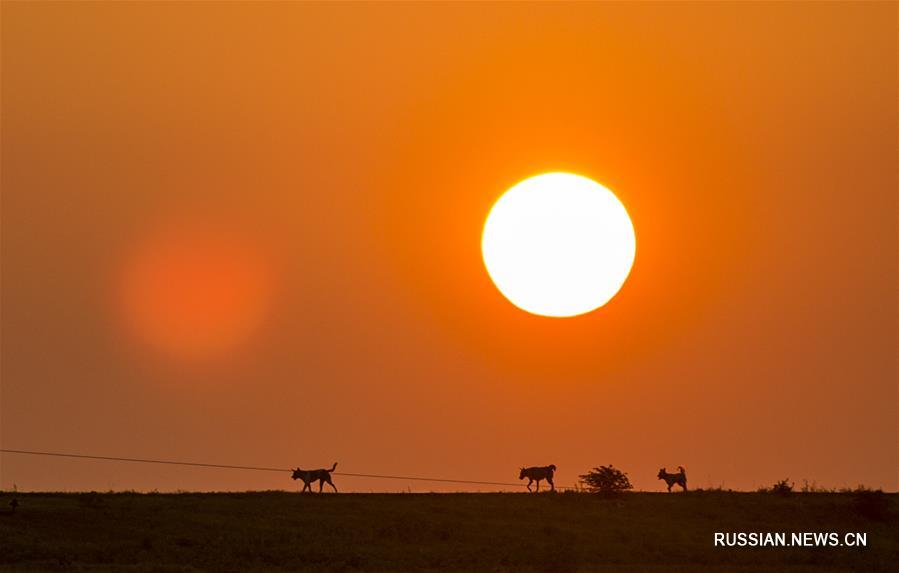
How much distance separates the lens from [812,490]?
2756 inches

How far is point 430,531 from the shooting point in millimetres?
57500

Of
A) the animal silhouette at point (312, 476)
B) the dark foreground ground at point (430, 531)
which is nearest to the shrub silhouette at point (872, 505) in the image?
the dark foreground ground at point (430, 531)

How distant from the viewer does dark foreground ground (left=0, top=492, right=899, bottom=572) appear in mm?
51094

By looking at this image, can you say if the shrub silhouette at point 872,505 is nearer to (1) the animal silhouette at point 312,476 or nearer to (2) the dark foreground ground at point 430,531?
(2) the dark foreground ground at point 430,531

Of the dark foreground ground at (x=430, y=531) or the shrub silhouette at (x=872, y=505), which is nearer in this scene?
the dark foreground ground at (x=430, y=531)

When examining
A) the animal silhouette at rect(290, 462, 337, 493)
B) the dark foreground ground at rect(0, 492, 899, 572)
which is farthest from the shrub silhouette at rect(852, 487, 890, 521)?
the animal silhouette at rect(290, 462, 337, 493)

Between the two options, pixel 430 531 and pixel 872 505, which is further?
pixel 872 505

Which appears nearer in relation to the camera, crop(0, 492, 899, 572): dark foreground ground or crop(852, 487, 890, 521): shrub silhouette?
crop(0, 492, 899, 572): dark foreground ground

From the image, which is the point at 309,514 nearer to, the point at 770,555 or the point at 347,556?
the point at 347,556

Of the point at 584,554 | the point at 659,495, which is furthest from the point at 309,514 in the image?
the point at 659,495

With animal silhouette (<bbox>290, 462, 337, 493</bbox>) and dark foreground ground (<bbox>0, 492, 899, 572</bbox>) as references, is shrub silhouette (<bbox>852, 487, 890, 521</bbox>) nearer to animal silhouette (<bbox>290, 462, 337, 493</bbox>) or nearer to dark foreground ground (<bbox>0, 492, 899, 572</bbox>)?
dark foreground ground (<bbox>0, 492, 899, 572</bbox>)

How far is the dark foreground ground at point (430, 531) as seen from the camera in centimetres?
5109

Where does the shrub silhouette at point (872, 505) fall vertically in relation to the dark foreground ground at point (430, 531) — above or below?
above

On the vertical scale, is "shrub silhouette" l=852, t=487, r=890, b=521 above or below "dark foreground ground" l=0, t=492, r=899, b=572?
above
